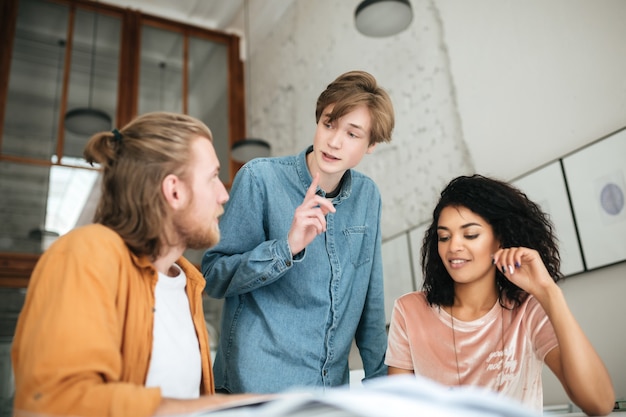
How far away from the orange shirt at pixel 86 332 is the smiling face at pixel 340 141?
63cm

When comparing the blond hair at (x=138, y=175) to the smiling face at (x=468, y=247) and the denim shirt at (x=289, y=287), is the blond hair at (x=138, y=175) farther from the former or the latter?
the smiling face at (x=468, y=247)

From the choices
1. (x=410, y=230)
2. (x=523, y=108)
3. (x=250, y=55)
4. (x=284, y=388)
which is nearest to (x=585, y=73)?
(x=523, y=108)

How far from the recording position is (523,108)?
2.52 metres

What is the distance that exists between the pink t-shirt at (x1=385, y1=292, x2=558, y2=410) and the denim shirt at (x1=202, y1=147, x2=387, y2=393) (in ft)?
0.31

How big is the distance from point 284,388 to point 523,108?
1806 mm

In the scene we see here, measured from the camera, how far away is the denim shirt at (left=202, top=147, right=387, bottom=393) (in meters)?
1.29

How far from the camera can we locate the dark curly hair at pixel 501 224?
1.40 meters

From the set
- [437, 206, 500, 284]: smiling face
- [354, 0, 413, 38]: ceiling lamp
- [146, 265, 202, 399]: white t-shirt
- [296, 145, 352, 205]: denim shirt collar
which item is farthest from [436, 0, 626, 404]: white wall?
[146, 265, 202, 399]: white t-shirt

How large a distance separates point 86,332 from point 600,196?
6.44 ft

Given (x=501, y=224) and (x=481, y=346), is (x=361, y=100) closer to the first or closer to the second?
(x=501, y=224)

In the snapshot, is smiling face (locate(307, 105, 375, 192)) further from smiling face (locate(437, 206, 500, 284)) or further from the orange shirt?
the orange shirt

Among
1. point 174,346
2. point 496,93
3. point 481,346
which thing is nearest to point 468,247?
point 481,346

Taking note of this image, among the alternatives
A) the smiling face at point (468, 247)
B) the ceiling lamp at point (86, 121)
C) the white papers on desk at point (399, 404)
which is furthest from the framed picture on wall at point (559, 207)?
the ceiling lamp at point (86, 121)

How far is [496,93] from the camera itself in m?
2.67
